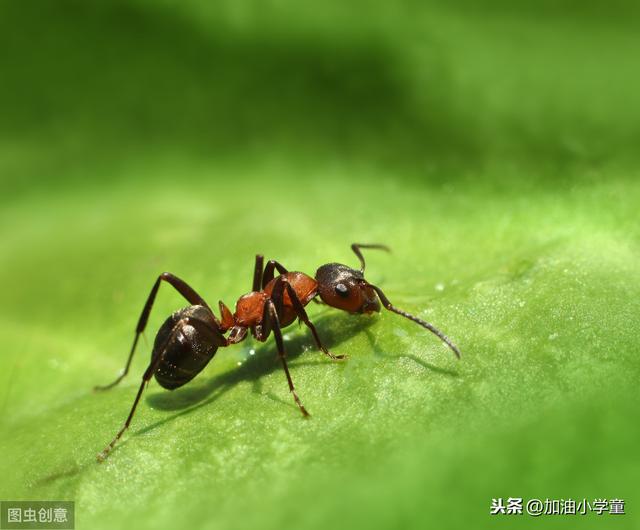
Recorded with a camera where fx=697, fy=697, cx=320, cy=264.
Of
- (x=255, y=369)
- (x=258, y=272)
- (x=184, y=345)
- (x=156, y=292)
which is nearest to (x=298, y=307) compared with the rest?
(x=258, y=272)

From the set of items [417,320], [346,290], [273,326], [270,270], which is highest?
[270,270]

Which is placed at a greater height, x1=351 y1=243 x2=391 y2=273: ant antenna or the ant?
x1=351 y1=243 x2=391 y2=273: ant antenna

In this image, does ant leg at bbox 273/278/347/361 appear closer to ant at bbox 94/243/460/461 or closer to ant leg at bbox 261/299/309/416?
ant at bbox 94/243/460/461

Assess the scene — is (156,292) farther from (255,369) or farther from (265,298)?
(255,369)

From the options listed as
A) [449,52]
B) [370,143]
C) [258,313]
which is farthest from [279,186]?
[449,52]

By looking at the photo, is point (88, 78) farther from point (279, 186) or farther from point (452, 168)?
point (452, 168)

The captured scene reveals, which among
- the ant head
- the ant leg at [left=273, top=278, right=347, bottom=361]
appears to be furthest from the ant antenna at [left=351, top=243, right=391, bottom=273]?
the ant leg at [left=273, top=278, right=347, bottom=361]

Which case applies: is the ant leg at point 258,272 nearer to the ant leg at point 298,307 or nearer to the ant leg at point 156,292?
the ant leg at point 298,307

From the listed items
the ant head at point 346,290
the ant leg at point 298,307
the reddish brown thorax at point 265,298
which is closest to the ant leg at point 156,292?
the reddish brown thorax at point 265,298
